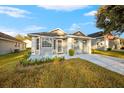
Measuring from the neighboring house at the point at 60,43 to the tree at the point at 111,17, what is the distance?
9.16 feet

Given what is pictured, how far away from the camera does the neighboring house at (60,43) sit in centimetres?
1319

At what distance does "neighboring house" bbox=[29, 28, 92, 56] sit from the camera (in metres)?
13.2

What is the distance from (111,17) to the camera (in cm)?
895

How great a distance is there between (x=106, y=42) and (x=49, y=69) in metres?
12.9

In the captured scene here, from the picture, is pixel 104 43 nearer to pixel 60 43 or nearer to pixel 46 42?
pixel 60 43

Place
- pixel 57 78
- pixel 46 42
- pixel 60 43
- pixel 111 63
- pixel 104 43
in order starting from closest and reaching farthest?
1. pixel 57 78
2. pixel 111 63
3. pixel 46 42
4. pixel 60 43
5. pixel 104 43

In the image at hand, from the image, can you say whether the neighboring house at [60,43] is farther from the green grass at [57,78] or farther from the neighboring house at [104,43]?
the green grass at [57,78]

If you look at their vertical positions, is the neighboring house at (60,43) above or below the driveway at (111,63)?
above

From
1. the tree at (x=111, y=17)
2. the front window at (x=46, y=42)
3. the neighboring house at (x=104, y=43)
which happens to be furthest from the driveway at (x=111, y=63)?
the neighboring house at (x=104, y=43)

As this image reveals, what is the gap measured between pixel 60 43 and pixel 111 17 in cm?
715

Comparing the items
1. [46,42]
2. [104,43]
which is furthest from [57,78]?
[104,43]

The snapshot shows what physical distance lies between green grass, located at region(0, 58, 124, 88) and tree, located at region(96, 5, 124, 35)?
10.6ft

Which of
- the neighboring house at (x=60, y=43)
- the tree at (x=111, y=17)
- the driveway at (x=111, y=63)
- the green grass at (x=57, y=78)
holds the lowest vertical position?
the green grass at (x=57, y=78)

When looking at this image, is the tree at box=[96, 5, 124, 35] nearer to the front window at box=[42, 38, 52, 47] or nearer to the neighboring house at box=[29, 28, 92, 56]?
the neighboring house at box=[29, 28, 92, 56]
